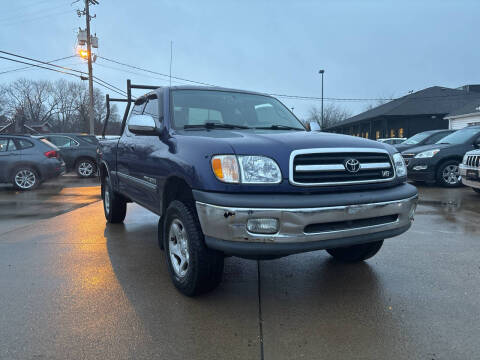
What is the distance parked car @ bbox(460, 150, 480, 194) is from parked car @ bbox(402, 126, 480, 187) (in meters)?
1.56

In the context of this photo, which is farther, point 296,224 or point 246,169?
point 246,169

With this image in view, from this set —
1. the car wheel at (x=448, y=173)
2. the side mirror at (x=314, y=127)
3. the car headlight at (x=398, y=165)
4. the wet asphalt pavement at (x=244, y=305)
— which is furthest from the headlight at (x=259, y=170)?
the car wheel at (x=448, y=173)

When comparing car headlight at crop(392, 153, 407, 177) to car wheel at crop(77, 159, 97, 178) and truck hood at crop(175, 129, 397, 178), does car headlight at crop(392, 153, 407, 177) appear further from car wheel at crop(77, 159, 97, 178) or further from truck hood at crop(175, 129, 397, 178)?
car wheel at crop(77, 159, 97, 178)

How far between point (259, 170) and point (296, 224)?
46 cm

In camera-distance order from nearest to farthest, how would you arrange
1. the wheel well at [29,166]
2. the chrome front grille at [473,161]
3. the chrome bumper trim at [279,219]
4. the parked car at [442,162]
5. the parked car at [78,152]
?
the chrome bumper trim at [279,219] → the chrome front grille at [473,161] → the parked car at [442,162] → the wheel well at [29,166] → the parked car at [78,152]

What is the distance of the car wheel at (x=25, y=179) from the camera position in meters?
10.1

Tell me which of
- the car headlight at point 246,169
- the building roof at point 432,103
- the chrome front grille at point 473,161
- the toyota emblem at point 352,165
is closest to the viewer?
the car headlight at point 246,169

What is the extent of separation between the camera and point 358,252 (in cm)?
384

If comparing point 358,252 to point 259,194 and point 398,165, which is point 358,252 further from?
point 259,194

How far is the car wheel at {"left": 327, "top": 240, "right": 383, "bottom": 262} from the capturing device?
373 cm

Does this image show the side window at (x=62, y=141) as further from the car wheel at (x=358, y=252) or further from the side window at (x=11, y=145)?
the car wheel at (x=358, y=252)

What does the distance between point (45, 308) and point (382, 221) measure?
272cm

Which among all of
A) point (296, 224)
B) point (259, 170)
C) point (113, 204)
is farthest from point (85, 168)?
point (296, 224)

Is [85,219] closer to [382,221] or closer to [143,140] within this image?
[143,140]
